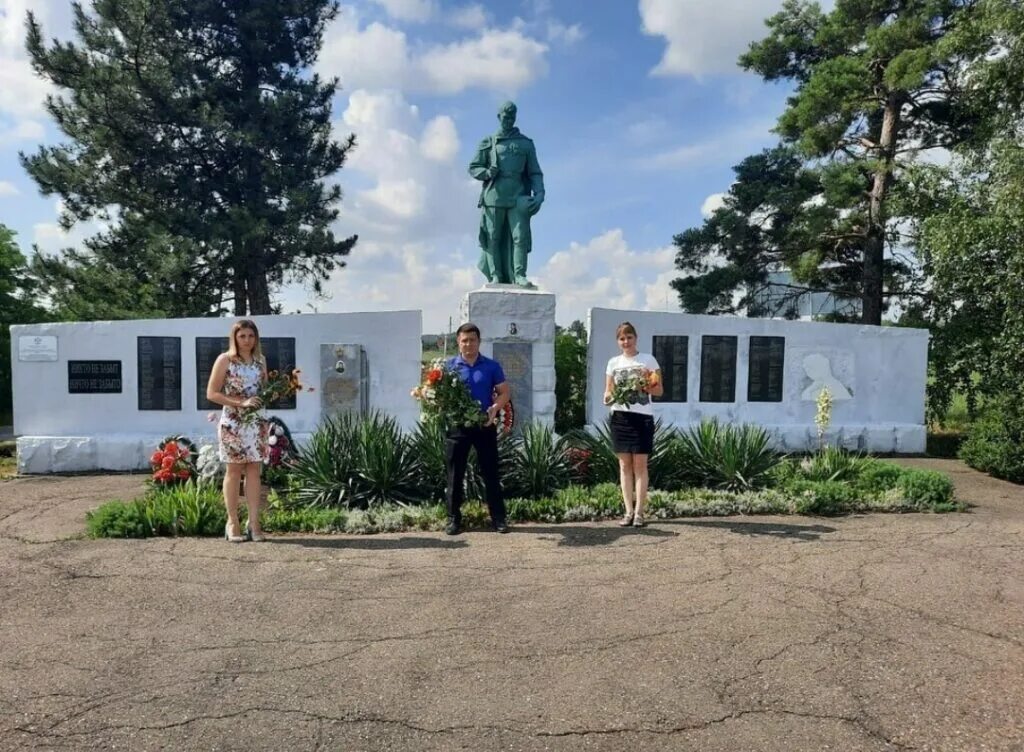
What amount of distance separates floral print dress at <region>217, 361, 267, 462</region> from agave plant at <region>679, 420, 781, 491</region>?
408cm

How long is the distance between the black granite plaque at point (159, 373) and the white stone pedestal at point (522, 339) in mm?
3940

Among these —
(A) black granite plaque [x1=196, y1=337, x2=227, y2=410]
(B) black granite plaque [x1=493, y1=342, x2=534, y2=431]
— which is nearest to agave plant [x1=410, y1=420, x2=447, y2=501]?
(B) black granite plaque [x1=493, y1=342, x2=534, y2=431]

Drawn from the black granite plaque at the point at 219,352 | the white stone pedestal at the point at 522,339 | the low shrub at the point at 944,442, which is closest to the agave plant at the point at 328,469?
the white stone pedestal at the point at 522,339

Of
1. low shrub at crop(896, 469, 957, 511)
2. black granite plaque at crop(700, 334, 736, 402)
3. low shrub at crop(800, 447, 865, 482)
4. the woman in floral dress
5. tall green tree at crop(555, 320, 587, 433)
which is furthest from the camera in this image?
tall green tree at crop(555, 320, 587, 433)

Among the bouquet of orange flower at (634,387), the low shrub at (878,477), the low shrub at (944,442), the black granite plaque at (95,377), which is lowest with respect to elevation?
the low shrub at (944,442)

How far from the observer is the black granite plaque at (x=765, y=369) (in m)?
10.6

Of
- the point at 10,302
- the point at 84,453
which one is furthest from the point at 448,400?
the point at 10,302

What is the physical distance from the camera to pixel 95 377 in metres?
9.44

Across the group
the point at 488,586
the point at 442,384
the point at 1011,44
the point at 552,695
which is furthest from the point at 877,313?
the point at 552,695

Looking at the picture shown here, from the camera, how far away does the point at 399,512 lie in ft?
19.5

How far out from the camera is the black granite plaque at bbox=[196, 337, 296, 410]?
949 centimetres

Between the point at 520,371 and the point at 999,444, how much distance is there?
235 inches

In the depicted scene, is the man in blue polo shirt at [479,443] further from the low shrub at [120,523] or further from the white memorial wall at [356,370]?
the white memorial wall at [356,370]

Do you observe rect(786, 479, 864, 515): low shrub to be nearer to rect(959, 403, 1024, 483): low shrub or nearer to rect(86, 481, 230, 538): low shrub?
rect(959, 403, 1024, 483): low shrub
